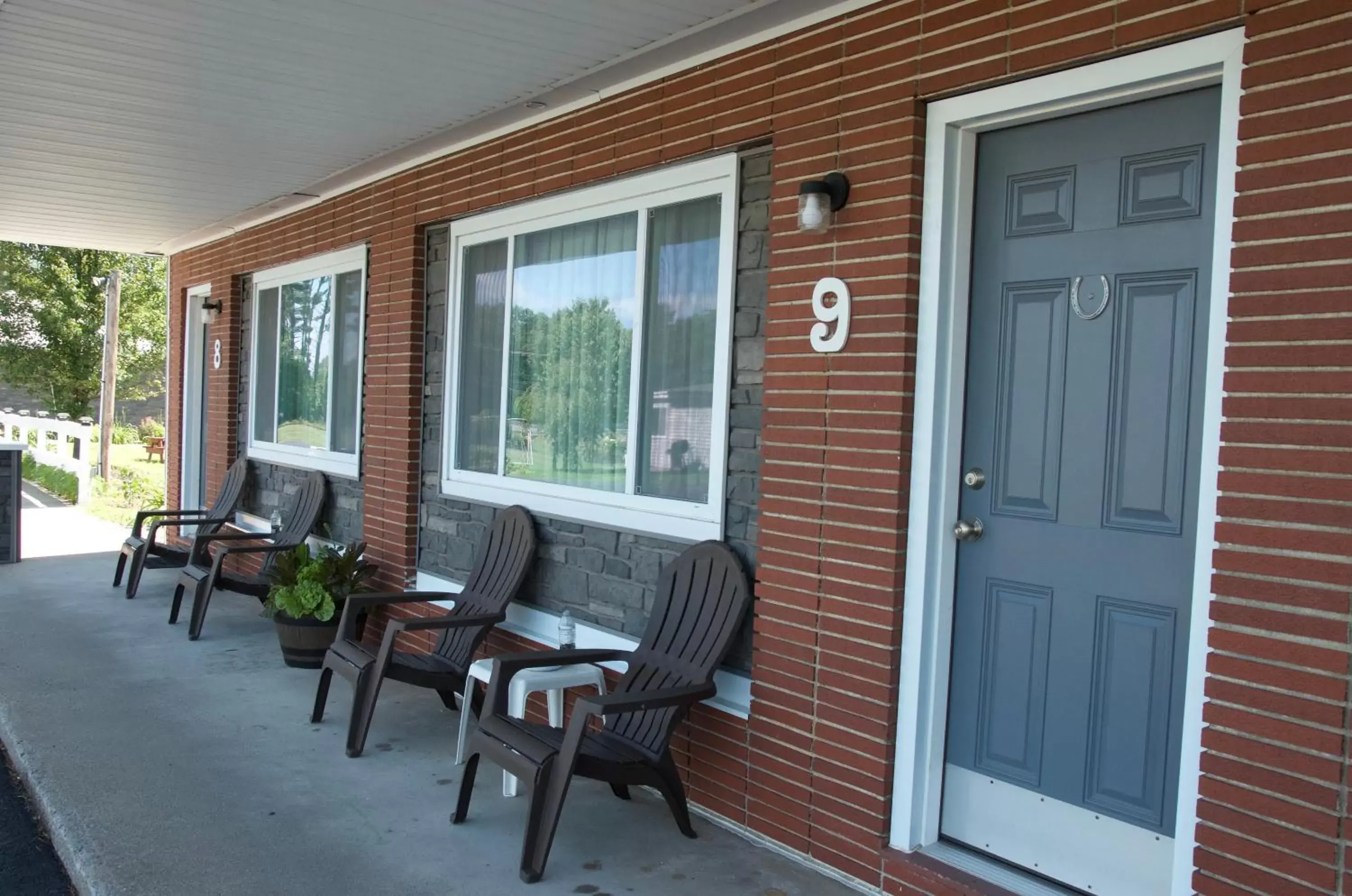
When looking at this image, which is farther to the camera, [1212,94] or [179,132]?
[179,132]

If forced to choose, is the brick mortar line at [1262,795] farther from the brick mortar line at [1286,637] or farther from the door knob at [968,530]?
the door knob at [968,530]

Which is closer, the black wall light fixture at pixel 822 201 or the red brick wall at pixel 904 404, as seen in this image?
→ the red brick wall at pixel 904 404

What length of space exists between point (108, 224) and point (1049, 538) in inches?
342

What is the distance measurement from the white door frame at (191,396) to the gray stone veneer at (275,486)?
1373 millimetres

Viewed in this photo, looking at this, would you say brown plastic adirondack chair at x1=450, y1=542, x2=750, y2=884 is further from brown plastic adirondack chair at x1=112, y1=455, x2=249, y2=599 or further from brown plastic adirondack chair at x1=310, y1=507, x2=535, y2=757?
brown plastic adirondack chair at x1=112, y1=455, x2=249, y2=599

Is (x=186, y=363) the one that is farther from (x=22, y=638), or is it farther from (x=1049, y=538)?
(x=1049, y=538)

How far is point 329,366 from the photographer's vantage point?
7.27 metres

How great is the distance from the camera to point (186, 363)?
10.1 metres

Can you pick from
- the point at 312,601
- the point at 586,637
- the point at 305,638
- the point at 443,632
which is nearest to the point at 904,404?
the point at 586,637

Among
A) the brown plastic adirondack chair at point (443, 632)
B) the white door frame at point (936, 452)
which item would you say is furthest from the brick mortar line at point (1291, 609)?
the brown plastic adirondack chair at point (443, 632)

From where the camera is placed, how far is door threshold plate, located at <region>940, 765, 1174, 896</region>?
9.04 ft

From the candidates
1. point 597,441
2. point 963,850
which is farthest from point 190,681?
point 963,850

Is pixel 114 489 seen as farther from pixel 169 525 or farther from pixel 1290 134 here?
pixel 1290 134

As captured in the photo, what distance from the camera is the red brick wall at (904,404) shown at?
7.45 ft
